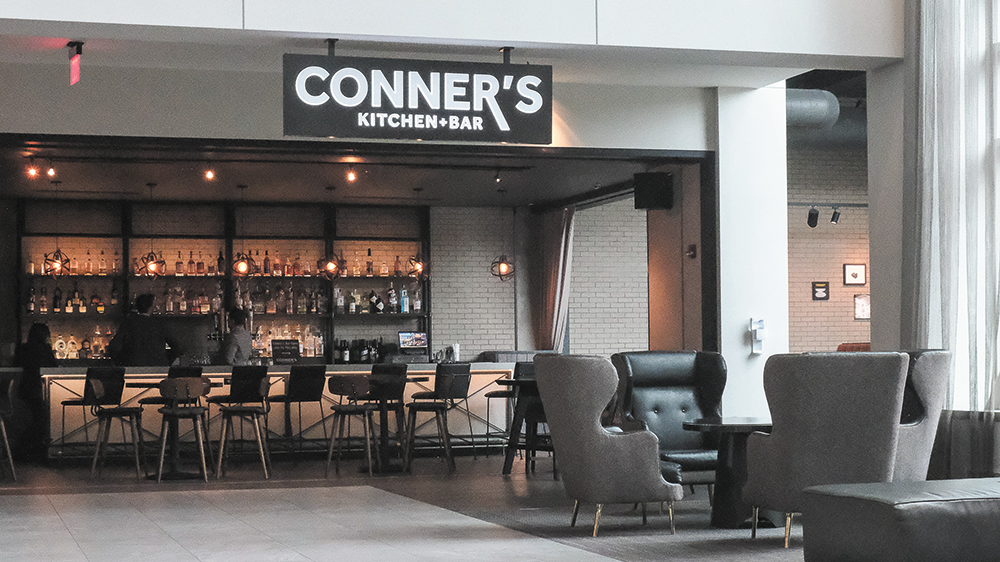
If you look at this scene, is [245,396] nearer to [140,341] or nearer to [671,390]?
[140,341]

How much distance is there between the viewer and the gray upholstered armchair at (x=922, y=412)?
219 inches

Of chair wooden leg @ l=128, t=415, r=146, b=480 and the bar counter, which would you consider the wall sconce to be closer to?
chair wooden leg @ l=128, t=415, r=146, b=480

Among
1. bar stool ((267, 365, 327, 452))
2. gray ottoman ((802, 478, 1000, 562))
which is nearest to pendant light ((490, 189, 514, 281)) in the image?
bar stool ((267, 365, 327, 452))

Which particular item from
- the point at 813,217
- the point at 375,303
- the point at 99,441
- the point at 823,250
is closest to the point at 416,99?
the point at 99,441

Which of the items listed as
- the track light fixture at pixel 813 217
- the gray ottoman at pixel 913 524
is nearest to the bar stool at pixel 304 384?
the gray ottoman at pixel 913 524

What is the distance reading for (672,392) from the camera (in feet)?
23.4

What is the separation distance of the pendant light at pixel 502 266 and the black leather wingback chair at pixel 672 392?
250 inches

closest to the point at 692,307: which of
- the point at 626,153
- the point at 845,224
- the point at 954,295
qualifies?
the point at 626,153

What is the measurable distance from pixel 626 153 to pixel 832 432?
395 cm

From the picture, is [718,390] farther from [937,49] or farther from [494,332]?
[494,332]

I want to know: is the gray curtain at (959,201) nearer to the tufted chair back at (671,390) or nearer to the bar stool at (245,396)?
the tufted chair back at (671,390)

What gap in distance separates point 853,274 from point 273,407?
27.2 feet

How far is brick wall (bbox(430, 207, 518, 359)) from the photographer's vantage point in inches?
531

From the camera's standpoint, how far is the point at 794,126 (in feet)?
30.9
